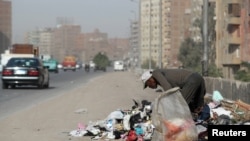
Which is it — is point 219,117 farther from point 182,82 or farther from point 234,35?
point 234,35

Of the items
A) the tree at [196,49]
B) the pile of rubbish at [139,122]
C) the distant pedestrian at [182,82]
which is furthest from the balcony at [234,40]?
the distant pedestrian at [182,82]

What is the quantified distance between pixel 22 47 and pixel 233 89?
37992 millimetres

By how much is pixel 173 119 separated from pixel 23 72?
26175mm

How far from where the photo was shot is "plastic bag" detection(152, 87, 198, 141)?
9.03 m

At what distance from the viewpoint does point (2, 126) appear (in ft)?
48.1

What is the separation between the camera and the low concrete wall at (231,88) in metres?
19.7

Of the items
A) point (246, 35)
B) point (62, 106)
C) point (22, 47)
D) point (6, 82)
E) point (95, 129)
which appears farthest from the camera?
point (246, 35)

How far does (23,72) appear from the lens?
34.5m

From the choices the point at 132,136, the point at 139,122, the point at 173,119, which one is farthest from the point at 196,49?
the point at 173,119

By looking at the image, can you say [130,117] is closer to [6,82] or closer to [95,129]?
[95,129]

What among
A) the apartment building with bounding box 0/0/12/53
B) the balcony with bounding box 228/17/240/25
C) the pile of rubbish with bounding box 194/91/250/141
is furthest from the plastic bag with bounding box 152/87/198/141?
the apartment building with bounding box 0/0/12/53

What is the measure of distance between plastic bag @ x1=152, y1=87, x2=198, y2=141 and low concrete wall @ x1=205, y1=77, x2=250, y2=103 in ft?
33.4

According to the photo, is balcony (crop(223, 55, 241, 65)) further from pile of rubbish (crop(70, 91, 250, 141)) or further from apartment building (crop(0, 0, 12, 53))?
apartment building (crop(0, 0, 12, 53))

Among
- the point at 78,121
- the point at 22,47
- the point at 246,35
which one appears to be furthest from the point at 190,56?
the point at 78,121
